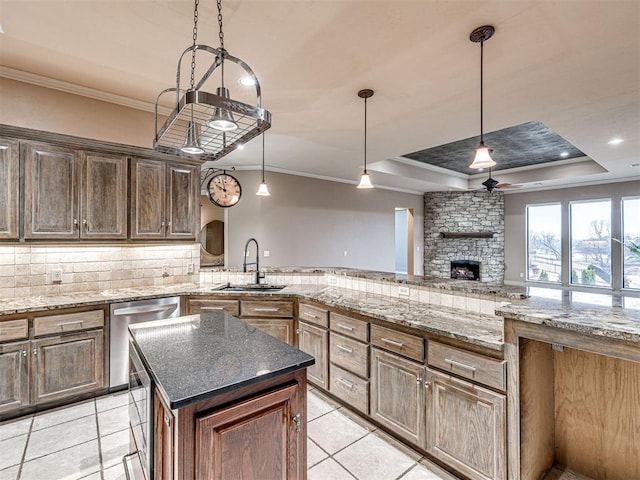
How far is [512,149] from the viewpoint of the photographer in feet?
18.5

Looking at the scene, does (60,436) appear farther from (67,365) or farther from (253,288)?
(253,288)

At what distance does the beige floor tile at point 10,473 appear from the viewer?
77.1 inches

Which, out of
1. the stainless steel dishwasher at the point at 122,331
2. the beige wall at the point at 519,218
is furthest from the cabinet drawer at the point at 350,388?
the beige wall at the point at 519,218

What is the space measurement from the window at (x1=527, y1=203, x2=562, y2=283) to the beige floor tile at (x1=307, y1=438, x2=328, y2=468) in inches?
323

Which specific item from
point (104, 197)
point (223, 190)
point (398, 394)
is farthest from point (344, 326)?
point (223, 190)

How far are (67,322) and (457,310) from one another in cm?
325

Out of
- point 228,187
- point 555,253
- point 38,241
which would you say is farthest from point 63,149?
point 555,253

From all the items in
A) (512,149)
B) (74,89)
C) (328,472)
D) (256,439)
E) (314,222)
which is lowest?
(328,472)

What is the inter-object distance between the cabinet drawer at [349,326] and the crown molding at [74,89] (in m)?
2.76

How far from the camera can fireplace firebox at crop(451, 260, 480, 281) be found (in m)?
8.63

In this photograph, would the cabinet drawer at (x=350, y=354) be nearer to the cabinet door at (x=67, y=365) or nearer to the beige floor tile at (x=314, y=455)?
the beige floor tile at (x=314, y=455)

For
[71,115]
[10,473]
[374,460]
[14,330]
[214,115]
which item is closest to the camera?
[214,115]

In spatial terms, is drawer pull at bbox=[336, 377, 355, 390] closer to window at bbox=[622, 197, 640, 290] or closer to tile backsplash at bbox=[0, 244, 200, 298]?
tile backsplash at bbox=[0, 244, 200, 298]

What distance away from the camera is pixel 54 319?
2652 millimetres
